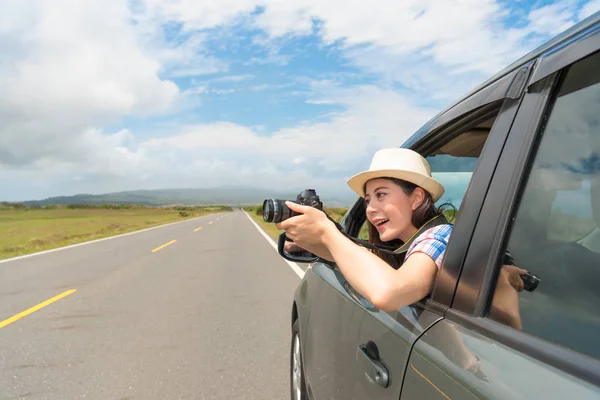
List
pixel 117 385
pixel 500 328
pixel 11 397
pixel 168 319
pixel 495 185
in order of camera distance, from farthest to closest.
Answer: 1. pixel 168 319
2. pixel 117 385
3. pixel 11 397
4. pixel 495 185
5. pixel 500 328

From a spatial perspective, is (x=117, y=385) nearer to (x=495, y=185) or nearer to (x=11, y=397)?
(x=11, y=397)

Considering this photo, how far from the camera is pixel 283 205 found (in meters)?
1.75

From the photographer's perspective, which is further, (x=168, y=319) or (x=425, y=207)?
(x=168, y=319)

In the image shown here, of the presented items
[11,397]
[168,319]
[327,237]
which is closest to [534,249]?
[327,237]

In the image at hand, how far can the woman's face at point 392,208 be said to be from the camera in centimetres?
195

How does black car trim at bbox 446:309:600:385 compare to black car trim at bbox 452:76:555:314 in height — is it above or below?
below

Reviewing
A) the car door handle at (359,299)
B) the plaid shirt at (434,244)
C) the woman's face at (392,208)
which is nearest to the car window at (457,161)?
the woman's face at (392,208)

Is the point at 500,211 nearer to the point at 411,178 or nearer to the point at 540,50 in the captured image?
the point at 540,50

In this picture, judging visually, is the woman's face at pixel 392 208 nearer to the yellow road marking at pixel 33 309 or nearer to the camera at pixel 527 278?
the camera at pixel 527 278

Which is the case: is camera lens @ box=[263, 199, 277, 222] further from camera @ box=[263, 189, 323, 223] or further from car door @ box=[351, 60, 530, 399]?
car door @ box=[351, 60, 530, 399]

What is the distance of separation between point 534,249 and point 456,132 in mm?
817

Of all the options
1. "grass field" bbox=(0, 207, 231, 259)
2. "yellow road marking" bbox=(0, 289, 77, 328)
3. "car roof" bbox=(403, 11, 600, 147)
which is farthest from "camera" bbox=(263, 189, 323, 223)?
"grass field" bbox=(0, 207, 231, 259)

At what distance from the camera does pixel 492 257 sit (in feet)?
4.15

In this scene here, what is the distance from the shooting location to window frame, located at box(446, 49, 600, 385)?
123cm
